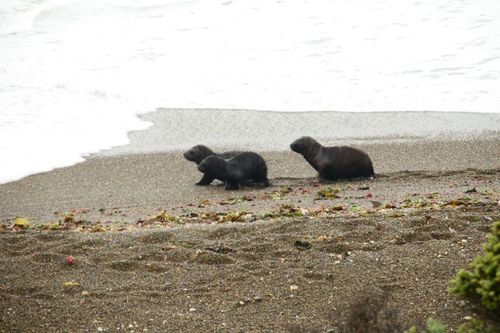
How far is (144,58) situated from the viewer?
1798 centimetres

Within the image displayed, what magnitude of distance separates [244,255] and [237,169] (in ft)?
13.1

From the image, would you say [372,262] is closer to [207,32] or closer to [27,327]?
[27,327]

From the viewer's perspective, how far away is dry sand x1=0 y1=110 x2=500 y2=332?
4.94 meters

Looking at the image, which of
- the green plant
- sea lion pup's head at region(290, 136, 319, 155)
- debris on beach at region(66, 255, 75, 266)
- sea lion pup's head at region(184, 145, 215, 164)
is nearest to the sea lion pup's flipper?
sea lion pup's head at region(184, 145, 215, 164)

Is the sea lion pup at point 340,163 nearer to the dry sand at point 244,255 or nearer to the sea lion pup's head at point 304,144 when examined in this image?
the sea lion pup's head at point 304,144

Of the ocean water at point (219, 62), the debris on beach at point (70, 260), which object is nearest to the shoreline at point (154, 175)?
the ocean water at point (219, 62)

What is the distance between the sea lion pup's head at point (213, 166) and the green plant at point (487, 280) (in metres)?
5.97

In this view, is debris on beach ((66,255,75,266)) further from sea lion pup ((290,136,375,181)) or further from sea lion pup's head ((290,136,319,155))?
sea lion pup's head ((290,136,319,155))

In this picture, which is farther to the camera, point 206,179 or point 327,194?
point 206,179

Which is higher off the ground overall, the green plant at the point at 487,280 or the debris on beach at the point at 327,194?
the green plant at the point at 487,280

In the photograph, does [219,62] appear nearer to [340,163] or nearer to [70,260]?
[340,163]

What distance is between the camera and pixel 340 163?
390 inches

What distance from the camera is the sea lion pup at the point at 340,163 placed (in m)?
9.77

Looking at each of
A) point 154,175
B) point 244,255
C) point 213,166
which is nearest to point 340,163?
point 213,166
